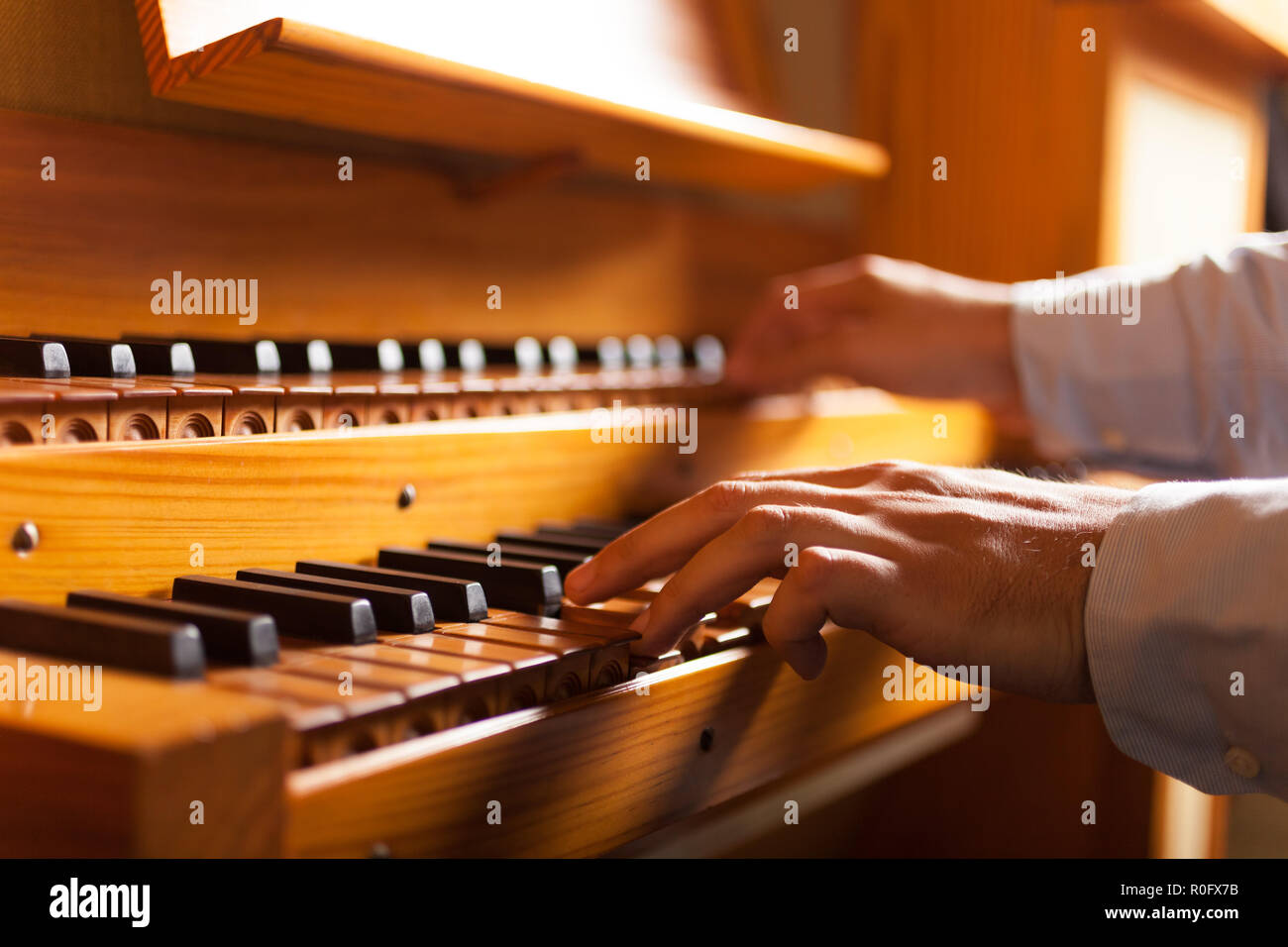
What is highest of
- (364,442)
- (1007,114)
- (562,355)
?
(1007,114)

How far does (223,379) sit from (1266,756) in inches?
32.3

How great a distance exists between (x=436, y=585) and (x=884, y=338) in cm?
91

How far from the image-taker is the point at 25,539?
677mm

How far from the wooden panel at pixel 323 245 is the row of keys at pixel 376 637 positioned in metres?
0.34

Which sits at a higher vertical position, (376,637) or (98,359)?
(98,359)

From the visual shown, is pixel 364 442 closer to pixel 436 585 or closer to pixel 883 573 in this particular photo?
pixel 436 585

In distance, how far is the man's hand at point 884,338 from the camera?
1516 mm

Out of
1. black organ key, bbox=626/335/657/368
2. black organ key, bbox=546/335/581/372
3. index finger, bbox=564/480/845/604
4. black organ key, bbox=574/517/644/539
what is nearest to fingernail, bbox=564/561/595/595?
index finger, bbox=564/480/845/604

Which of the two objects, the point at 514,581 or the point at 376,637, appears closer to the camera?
the point at 376,637

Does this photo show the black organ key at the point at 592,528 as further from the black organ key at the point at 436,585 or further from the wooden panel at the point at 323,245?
the wooden panel at the point at 323,245

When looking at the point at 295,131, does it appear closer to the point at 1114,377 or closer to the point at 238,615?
the point at 238,615

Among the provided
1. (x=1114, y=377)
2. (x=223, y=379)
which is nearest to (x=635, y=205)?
(x=1114, y=377)

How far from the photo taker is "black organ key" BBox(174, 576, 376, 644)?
2.22 feet

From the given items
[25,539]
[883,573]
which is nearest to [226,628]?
[25,539]
